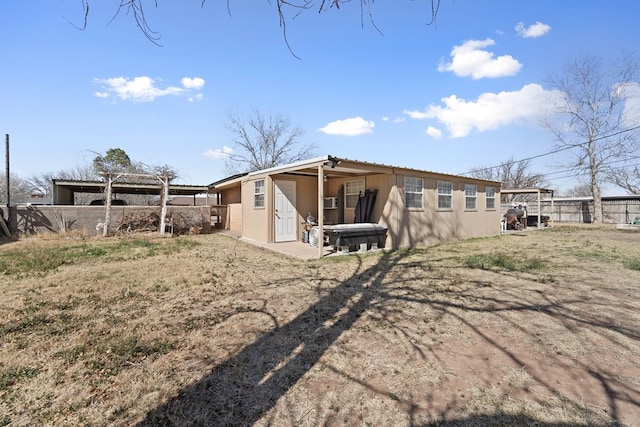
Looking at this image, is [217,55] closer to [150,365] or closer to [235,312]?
[235,312]

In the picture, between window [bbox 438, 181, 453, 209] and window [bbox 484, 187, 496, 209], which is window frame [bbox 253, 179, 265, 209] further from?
window [bbox 484, 187, 496, 209]

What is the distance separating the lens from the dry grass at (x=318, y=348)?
2.12 meters

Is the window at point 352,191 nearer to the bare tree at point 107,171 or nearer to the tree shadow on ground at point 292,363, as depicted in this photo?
the tree shadow on ground at point 292,363

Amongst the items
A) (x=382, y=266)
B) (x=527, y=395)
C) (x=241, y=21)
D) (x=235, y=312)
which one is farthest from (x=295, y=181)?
(x=527, y=395)

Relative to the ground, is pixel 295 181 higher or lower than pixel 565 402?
higher

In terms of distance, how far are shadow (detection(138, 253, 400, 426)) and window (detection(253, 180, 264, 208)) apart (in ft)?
23.4

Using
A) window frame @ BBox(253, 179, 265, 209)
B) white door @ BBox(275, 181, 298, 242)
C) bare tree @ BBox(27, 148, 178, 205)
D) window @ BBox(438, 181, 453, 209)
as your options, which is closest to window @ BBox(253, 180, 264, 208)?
window frame @ BBox(253, 179, 265, 209)

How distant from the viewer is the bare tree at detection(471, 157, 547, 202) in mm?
35625

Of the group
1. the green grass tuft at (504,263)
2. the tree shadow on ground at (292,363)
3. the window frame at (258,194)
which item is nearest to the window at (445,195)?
the green grass tuft at (504,263)

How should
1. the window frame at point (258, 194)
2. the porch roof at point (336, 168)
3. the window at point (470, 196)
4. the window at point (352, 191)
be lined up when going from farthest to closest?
1. the window at point (470, 196)
2. the window frame at point (258, 194)
3. the window at point (352, 191)
4. the porch roof at point (336, 168)

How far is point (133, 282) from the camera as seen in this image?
17.6 feet

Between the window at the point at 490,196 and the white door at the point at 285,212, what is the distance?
29.2 ft

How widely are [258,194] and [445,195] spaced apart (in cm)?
697

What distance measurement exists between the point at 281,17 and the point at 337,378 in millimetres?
2717
